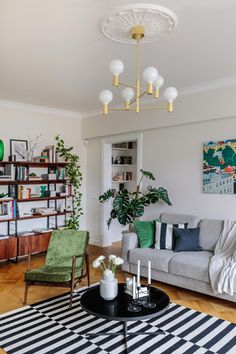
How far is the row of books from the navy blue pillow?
2.76 metres

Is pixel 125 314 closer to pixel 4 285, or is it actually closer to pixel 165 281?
pixel 165 281

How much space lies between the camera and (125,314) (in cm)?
252

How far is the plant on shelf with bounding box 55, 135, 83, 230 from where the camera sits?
6062 millimetres

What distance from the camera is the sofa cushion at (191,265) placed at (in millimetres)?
3580

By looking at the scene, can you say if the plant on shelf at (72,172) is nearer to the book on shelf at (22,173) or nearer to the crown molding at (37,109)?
the crown molding at (37,109)

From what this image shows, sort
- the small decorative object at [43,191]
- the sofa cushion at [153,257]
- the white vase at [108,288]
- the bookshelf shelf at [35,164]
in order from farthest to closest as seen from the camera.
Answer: the small decorative object at [43,191] < the bookshelf shelf at [35,164] < the sofa cushion at [153,257] < the white vase at [108,288]

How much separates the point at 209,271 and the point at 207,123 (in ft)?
7.25

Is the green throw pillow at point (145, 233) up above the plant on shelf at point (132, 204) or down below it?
below

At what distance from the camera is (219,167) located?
14.7ft

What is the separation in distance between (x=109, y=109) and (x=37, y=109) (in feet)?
10.6

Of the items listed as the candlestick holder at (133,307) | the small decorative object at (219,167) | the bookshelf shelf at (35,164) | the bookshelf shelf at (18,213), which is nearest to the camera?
the candlestick holder at (133,307)

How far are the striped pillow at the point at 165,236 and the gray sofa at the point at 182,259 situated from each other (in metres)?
0.10

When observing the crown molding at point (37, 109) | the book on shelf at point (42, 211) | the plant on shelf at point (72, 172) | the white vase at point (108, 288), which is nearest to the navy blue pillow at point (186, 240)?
the white vase at point (108, 288)

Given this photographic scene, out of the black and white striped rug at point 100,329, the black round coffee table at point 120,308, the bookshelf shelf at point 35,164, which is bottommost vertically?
the black and white striped rug at point 100,329
